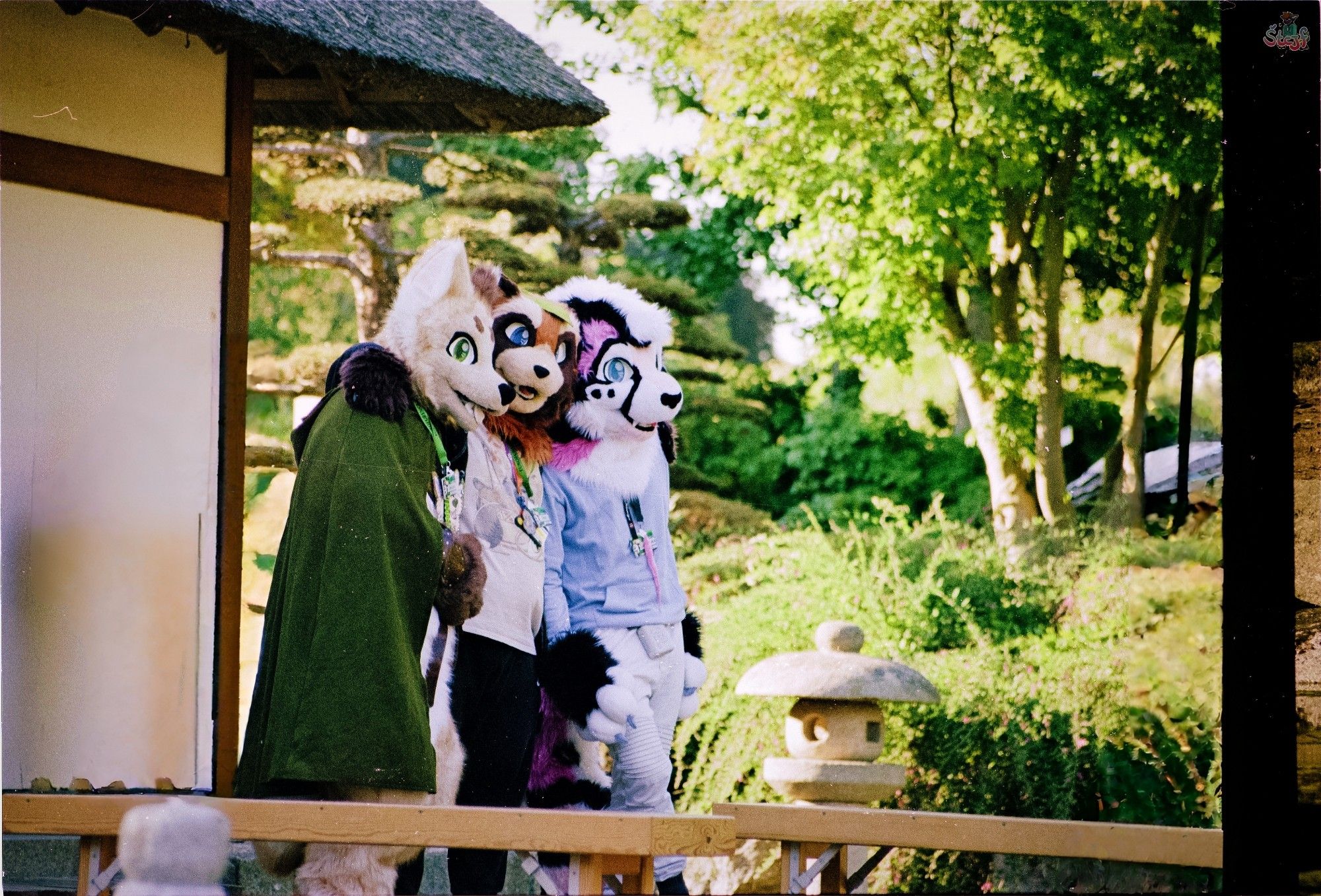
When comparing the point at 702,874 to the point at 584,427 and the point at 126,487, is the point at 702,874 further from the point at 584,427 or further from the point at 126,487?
the point at 126,487

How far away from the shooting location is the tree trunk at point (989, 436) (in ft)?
18.5

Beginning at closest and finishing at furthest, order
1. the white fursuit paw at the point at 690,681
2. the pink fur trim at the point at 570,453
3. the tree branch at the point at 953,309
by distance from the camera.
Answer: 1. the pink fur trim at the point at 570,453
2. the white fursuit paw at the point at 690,681
3. the tree branch at the point at 953,309

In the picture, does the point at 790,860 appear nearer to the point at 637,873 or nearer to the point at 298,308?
the point at 637,873

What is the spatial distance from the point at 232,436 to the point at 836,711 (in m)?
2.36

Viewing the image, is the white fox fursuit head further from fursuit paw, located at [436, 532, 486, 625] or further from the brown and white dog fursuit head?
fursuit paw, located at [436, 532, 486, 625]

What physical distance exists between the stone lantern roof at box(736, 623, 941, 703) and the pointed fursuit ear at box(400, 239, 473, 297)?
79.5 inches

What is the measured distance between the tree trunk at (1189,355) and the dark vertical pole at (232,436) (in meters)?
3.22

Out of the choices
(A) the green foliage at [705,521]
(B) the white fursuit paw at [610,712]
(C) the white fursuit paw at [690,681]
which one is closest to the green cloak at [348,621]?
(B) the white fursuit paw at [610,712]

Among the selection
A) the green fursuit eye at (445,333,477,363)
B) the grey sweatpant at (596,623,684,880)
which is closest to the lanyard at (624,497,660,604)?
the grey sweatpant at (596,623,684,880)

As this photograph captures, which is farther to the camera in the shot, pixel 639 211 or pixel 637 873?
pixel 639 211

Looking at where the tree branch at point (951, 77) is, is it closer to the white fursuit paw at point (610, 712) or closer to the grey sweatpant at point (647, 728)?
the grey sweatpant at point (647, 728)

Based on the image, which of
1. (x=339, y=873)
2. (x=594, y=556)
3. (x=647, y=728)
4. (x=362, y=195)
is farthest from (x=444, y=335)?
(x=362, y=195)

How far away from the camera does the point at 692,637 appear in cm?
473

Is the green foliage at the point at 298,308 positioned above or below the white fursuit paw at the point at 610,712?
above
